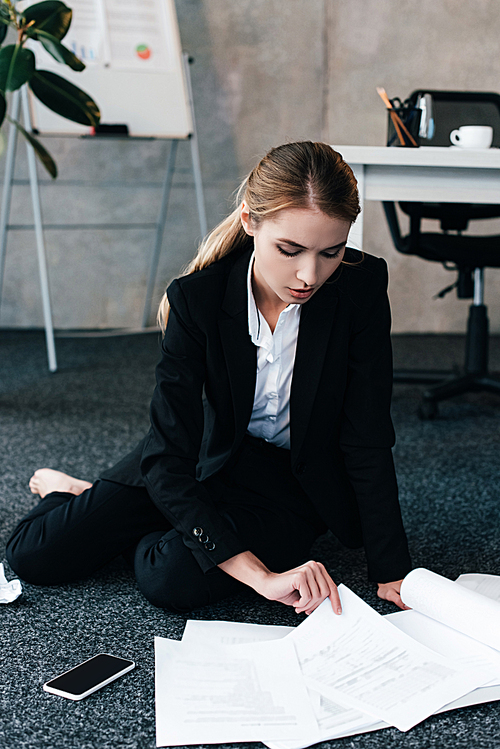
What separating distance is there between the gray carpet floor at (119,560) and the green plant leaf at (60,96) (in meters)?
0.91

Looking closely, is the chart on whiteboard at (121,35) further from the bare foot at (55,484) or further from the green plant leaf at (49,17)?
the bare foot at (55,484)

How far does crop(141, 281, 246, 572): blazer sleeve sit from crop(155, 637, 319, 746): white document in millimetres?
141

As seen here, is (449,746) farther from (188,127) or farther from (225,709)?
(188,127)

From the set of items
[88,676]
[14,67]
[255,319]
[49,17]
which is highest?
[49,17]

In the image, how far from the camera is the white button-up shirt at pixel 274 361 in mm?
1062

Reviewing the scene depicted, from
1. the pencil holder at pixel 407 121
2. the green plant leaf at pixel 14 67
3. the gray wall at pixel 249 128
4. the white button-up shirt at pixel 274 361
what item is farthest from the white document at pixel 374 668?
the gray wall at pixel 249 128

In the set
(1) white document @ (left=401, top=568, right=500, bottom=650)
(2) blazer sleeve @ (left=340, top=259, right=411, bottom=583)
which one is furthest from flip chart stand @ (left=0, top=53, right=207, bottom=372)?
(1) white document @ (left=401, top=568, right=500, bottom=650)

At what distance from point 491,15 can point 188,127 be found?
1.67 metres

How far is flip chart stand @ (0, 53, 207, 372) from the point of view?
8.68 feet

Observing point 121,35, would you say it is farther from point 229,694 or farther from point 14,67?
point 229,694

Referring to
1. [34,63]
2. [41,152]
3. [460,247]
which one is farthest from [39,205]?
[460,247]

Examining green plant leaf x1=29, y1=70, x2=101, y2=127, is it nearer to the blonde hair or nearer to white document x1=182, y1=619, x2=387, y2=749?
the blonde hair

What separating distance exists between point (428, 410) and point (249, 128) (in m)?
2.09

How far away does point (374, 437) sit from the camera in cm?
108
